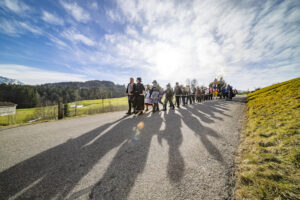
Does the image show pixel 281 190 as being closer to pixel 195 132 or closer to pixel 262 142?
pixel 262 142

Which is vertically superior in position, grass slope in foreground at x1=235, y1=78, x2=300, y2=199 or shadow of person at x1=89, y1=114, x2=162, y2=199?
grass slope in foreground at x1=235, y1=78, x2=300, y2=199

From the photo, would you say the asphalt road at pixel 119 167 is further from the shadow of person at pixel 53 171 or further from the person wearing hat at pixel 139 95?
the person wearing hat at pixel 139 95

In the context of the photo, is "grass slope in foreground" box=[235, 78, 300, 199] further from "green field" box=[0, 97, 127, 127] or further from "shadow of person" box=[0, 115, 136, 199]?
"green field" box=[0, 97, 127, 127]

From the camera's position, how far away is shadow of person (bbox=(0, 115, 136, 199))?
1547 millimetres

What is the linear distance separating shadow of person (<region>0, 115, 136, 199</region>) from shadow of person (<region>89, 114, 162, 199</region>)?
15.2 inches

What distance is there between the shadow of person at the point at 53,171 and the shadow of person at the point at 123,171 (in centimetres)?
→ 39

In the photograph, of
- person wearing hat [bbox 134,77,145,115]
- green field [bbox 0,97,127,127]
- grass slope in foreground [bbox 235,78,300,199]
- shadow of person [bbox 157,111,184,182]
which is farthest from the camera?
green field [bbox 0,97,127,127]

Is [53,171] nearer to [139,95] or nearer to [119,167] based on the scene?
[119,167]

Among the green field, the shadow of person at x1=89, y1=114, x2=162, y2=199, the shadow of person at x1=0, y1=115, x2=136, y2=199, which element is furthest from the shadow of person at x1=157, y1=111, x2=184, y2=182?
the green field

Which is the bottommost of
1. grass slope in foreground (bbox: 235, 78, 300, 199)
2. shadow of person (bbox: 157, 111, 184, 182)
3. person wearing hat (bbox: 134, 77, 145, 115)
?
shadow of person (bbox: 157, 111, 184, 182)

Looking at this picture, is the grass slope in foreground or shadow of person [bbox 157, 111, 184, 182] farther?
shadow of person [bbox 157, 111, 184, 182]

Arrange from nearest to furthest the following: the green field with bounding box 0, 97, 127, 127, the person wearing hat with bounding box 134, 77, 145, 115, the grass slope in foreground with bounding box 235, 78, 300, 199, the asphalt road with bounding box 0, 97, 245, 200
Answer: the grass slope in foreground with bounding box 235, 78, 300, 199 → the asphalt road with bounding box 0, 97, 245, 200 → the person wearing hat with bounding box 134, 77, 145, 115 → the green field with bounding box 0, 97, 127, 127

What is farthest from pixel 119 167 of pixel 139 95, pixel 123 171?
pixel 139 95

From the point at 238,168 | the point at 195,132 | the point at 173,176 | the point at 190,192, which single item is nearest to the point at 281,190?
the point at 238,168
